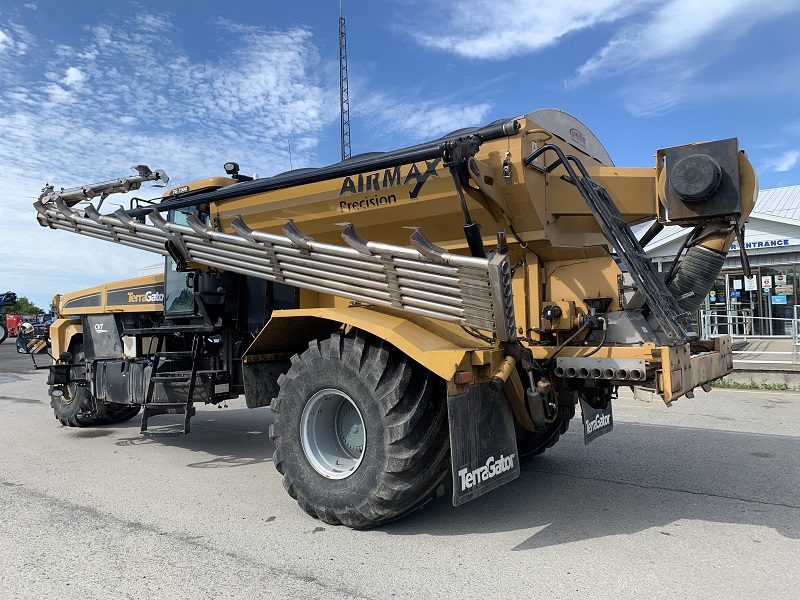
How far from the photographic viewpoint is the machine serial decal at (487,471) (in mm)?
3717

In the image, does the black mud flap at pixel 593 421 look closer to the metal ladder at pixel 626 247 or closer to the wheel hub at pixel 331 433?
Result: the metal ladder at pixel 626 247

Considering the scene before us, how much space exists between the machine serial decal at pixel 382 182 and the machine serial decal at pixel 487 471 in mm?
2020

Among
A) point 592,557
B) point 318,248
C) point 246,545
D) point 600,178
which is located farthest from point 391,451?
point 600,178

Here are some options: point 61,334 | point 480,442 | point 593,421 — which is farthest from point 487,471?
point 61,334

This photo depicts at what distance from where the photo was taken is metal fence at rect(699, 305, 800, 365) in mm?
12094

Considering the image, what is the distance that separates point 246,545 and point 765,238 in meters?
18.8

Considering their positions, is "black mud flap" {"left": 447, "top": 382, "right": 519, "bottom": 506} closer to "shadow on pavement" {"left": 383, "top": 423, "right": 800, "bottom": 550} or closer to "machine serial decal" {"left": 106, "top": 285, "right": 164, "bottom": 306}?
"shadow on pavement" {"left": 383, "top": 423, "right": 800, "bottom": 550}

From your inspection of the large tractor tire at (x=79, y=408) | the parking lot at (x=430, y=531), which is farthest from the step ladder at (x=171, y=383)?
the large tractor tire at (x=79, y=408)

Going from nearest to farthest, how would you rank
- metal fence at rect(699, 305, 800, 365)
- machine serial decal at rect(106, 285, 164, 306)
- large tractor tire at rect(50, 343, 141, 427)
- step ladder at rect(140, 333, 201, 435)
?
1. step ladder at rect(140, 333, 201, 435)
2. machine serial decal at rect(106, 285, 164, 306)
3. large tractor tire at rect(50, 343, 141, 427)
4. metal fence at rect(699, 305, 800, 365)

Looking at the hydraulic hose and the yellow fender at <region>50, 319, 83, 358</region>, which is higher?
the hydraulic hose

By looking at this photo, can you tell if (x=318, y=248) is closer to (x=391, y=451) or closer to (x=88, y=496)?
(x=391, y=451)

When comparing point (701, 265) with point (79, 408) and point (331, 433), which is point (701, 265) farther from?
point (79, 408)

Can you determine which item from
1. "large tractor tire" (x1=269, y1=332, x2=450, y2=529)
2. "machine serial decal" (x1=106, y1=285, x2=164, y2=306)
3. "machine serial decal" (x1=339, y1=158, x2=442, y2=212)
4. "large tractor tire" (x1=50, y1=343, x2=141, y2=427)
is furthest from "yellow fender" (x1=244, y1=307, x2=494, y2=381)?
"large tractor tire" (x1=50, y1=343, x2=141, y2=427)

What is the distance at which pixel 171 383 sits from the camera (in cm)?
646
